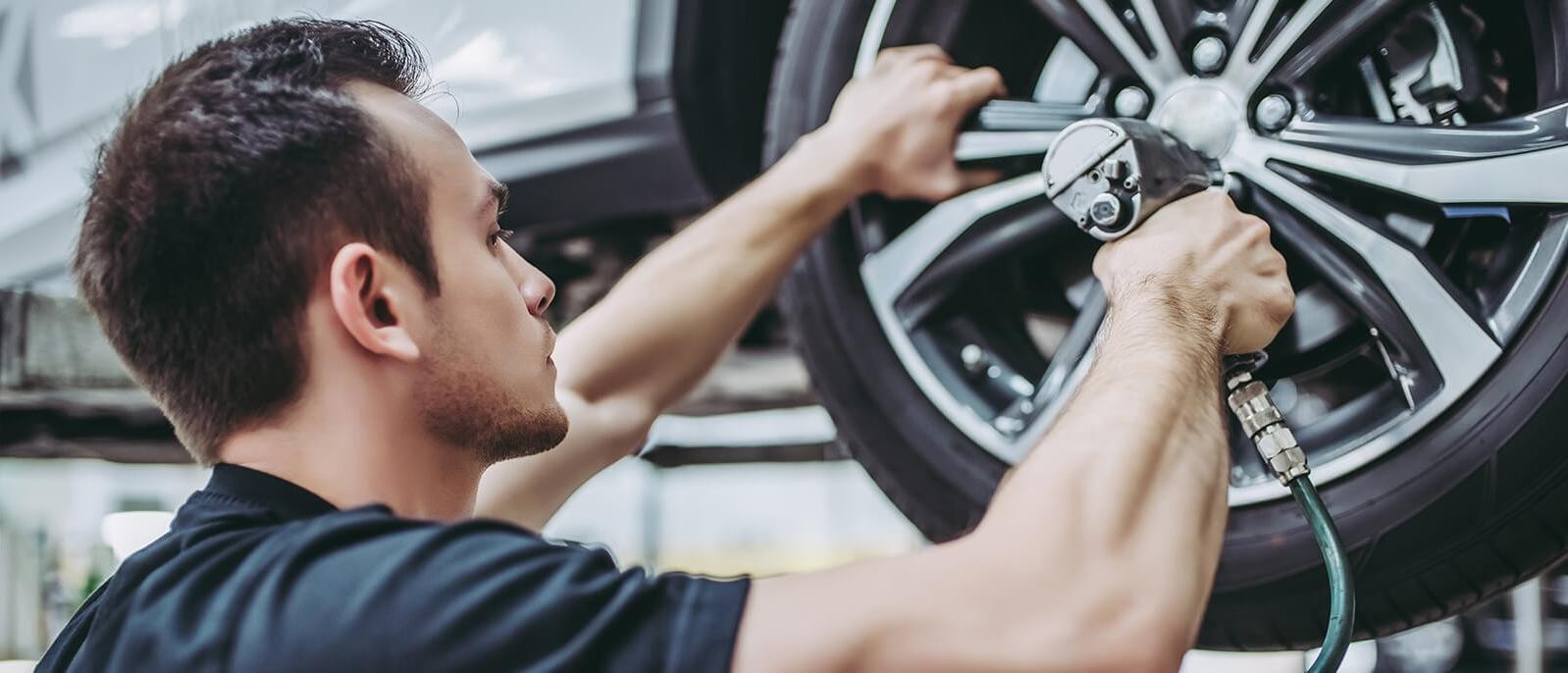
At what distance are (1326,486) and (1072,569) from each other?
1.29 feet

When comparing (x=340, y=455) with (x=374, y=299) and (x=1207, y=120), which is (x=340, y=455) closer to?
(x=374, y=299)

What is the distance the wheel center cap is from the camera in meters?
0.97

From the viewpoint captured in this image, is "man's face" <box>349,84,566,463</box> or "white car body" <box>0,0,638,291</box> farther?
"white car body" <box>0,0,638,291</box>

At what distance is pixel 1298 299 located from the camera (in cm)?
102

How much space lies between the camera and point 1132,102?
3.38 feet

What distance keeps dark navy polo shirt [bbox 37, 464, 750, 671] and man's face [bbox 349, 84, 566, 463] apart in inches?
4.3

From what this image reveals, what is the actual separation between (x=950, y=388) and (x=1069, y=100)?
9.8 inches

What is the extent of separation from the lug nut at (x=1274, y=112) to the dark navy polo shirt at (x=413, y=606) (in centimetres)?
52

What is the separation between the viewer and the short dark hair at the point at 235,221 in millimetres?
786

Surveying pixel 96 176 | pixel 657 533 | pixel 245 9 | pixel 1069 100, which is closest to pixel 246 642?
pixel 96 176

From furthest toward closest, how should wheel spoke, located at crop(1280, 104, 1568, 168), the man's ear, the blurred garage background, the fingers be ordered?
the blurred garage background, the fingers, wheel spoke, located at crop(1280, 104, 1568, 168), the man's ear

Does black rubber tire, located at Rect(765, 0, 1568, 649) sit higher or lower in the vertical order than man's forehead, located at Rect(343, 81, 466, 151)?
lower

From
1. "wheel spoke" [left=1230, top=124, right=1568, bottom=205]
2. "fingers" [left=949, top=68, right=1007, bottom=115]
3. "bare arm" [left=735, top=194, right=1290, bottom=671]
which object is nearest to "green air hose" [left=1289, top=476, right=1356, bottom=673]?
"bare arm" [left=735, top=194, right=1290, bottom=671]

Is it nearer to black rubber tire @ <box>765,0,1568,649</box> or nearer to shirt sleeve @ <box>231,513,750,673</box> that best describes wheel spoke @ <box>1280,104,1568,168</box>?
black rubber tire @ <box>765,0,1568,649</box>
